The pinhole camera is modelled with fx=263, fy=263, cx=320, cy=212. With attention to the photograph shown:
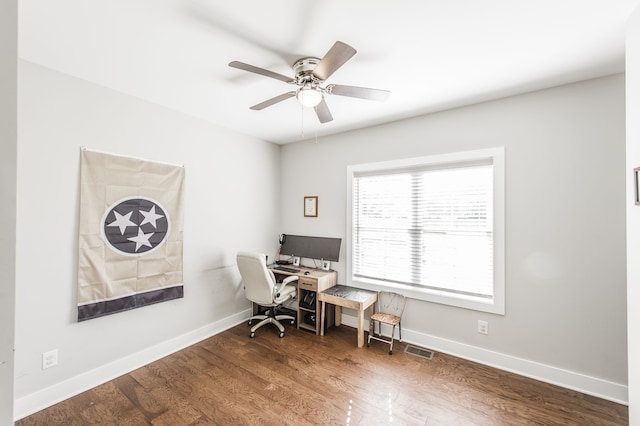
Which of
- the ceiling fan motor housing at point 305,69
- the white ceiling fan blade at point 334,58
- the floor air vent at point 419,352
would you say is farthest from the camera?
the floor air vent at point 419,352

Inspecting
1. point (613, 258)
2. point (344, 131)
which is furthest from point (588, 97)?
point (344, 131)

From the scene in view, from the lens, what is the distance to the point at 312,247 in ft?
12.5

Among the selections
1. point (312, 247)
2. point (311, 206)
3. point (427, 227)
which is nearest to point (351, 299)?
point (312, 247)

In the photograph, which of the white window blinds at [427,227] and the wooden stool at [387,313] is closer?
the white window blinds at [427,227]

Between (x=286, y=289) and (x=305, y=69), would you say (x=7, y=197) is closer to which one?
(x=305, y=69)

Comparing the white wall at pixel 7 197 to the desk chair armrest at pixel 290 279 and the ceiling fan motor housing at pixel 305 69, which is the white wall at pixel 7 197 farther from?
the desk chair armrest at pixel 290 279

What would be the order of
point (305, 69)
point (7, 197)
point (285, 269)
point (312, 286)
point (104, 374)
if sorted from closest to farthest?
1. point (7, 197)
2. point (305, 69)
3. point (104, 374)
4. point (312, 286)
5. point (285, 269)

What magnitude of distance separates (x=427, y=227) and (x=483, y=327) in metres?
1.11

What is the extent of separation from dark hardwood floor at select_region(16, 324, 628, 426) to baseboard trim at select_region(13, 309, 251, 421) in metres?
0.07

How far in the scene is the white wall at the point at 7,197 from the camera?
56cm

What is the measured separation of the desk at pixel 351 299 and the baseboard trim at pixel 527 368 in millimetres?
516

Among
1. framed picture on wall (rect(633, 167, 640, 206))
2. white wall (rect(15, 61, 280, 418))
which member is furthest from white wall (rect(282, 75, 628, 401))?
white wall (rect(15, 61, 280, 418))

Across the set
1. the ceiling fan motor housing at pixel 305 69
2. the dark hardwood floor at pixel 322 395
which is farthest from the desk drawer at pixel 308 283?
the ceiling fan motor housing at pixel 305 69

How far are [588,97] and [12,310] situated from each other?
352 centimetres
